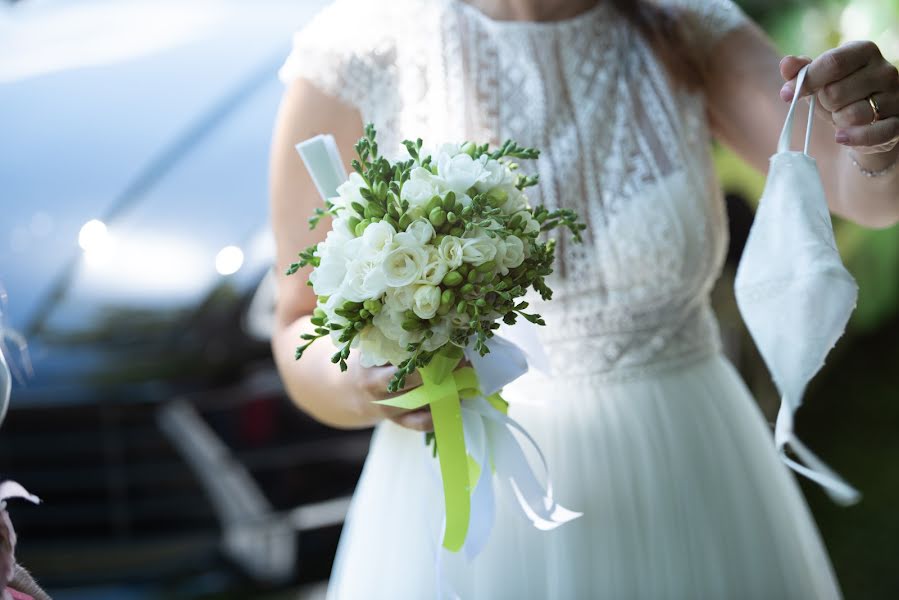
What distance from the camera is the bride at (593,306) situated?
1.36m

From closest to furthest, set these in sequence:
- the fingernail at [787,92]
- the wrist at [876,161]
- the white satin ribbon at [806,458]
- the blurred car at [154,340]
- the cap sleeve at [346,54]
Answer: the white satin ribbon at [806,458] < the fingernail at [787,92] < the wrist at [876,161] < the cap sleeve at [346,54] < the blurred car at [154,340]

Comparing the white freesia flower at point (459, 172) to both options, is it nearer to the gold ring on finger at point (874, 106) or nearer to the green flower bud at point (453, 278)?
the green flower bud at point (453, 278)

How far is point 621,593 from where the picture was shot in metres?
1.33

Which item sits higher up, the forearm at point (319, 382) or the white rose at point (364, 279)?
the white rose at point (364, 279)

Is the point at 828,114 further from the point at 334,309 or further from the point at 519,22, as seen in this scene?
the point at 334,309

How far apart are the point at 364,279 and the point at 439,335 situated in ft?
0.33

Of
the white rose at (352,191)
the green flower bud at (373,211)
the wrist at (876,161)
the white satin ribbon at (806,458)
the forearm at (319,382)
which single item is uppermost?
the white rose at (352,191)

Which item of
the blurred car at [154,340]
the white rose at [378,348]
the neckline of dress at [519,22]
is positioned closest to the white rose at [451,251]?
the white rose at [378,348]

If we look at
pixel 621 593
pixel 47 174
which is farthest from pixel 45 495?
pixel 621 593

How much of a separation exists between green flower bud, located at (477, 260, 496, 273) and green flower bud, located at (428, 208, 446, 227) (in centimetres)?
6

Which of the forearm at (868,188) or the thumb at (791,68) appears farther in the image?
the forearm at (868,188)

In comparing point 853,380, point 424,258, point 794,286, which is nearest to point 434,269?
point 424,258

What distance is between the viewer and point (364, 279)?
1.06 m

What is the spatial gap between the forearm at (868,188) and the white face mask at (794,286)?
0.20m
